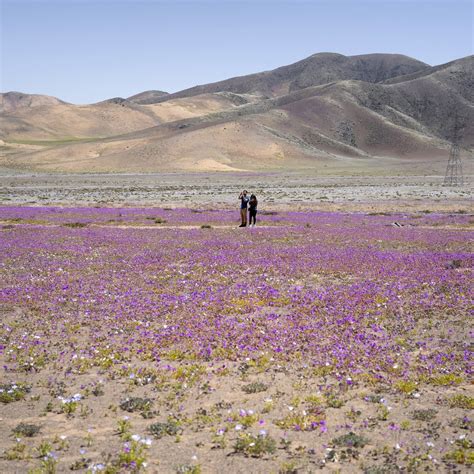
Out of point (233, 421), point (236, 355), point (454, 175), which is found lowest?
point (233, 421)

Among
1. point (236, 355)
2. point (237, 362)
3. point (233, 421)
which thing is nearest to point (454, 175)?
point (236, 355)

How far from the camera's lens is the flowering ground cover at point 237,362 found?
26.2 feet

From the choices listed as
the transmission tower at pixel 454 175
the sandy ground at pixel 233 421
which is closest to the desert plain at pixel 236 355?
the sandy ground at pixel 233 421

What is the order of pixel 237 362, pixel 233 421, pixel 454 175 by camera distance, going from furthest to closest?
pixel 454 175 → pixel 237 362 → pixel 233 421

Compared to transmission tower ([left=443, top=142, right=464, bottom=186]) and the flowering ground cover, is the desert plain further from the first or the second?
transmission tower ([left=443, top=142, right=464, bottom=186])

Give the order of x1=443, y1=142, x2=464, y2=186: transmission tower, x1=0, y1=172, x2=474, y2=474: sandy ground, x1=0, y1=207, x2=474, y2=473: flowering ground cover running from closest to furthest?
x1=0, y1=172, x2=474, y2=474: sandy ground < x1=0, y1=207, x2=474, y2=473: flowering ground cover < x1=443, y1=142, x2=464, y2=186: transmission tower

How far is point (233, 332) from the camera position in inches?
521

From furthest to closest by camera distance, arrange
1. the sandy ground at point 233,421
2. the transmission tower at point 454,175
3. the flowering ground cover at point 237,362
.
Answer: the transmission tower at point 454,175 < the flowering ground cover at point 237,362 < the sandy ground at point 233,421

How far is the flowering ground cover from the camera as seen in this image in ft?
26.2

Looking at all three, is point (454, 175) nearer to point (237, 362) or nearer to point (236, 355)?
Result: point (236, 355)

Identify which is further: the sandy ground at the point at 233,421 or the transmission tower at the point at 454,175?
the transmission tower at the point at 454,175

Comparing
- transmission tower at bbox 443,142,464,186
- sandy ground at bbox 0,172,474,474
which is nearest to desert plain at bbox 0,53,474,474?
sandy ground at bbox 0,172,474,474

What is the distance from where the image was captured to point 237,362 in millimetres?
11531

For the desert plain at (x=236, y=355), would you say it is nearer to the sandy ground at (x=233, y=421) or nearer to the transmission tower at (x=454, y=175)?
the sandy ground at (x=233, y=421)
